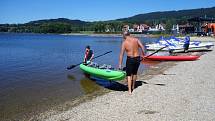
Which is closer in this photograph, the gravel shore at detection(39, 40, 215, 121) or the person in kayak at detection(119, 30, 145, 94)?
the gravel shore at detection(39, 40, 215, 121)

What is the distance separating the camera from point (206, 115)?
26.3 feet

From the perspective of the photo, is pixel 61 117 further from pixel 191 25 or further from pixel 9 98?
pixel 191 25

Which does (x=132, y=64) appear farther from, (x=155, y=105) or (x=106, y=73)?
(x=106, y=73)

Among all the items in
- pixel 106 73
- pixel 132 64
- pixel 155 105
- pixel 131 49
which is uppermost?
pixel 131 49

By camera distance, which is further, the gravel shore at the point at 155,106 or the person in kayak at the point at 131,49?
the person in kayak at the point at 131,49

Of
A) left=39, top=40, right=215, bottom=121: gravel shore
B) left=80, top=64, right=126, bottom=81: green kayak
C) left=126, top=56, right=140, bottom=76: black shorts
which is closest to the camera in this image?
left=39, top=40, right=215, bottom=121: gravel shore

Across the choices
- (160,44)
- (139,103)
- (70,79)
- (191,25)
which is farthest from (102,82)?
(191,25)

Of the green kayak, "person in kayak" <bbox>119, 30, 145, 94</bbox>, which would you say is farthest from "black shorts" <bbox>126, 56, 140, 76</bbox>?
the green kayak

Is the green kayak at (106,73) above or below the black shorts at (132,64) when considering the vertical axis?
below

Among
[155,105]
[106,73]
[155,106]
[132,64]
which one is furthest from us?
[106,73]

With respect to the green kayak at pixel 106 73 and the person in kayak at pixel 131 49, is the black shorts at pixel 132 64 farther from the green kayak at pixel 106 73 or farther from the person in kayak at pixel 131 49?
the green kayak at pixel 106 73

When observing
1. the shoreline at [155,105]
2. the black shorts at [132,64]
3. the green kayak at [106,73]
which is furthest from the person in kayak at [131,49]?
the green kayak at [106,73]

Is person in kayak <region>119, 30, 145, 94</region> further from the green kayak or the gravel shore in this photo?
the green kayak

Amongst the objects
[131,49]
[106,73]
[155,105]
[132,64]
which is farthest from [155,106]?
[106,73]
